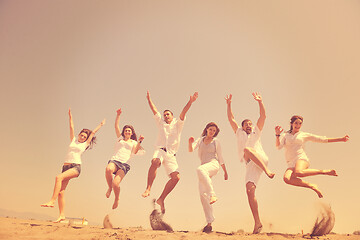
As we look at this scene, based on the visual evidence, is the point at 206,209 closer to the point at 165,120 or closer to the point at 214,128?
the point at 214,128

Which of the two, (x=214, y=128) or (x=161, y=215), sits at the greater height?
(x=214, y=128)

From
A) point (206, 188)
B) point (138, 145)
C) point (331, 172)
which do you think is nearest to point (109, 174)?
point (138, 145)

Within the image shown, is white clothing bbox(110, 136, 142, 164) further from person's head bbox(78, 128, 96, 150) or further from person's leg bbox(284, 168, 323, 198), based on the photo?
person's leg bbox(284, 168, 323, 198)

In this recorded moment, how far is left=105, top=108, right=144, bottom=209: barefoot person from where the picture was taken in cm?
996

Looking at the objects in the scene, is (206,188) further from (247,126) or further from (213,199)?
(247,126)

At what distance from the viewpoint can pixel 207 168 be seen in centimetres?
875

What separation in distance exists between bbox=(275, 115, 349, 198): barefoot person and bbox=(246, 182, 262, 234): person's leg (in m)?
1.07

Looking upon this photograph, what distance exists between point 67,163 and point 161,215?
3.77 m

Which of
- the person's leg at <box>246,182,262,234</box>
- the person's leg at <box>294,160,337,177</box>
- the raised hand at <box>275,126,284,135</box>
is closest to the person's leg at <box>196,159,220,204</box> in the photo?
the person's leg at <box>246,182,262,234</box>

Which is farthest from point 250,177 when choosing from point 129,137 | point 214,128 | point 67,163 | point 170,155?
point 67,163

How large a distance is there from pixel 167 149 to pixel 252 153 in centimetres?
278

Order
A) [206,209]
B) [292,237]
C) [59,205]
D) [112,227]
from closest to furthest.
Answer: [292,237] → [206,209] → [112,227] → [59,205]

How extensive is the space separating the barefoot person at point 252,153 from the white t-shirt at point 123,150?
3650 millimetres

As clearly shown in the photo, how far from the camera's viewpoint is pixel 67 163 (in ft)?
33.9
